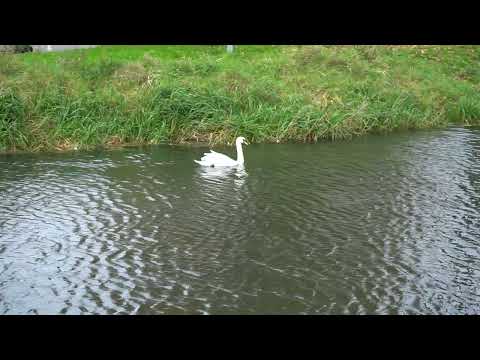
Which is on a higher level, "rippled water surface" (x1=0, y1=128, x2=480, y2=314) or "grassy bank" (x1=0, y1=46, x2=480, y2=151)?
"grassy bank" (x1=0, y1=46, x2=480, y2=151)

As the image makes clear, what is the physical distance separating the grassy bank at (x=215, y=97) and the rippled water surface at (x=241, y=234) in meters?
1.94

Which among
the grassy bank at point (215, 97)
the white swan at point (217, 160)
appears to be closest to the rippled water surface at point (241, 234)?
the white swan at point (217, 160)

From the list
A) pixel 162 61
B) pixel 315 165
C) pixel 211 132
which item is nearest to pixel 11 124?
pixel 211 132

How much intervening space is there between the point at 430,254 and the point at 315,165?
24.5 ft

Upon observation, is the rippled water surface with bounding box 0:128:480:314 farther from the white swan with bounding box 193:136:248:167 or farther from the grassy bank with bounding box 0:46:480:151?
the grassy bank with bounding box 0:46:480:151

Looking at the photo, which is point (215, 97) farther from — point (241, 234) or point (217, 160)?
point (241, 234)

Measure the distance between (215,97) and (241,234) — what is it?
11.4m

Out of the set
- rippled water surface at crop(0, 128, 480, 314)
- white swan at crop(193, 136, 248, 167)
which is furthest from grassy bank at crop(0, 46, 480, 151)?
white swan at crop(193, 136, 248, 167)

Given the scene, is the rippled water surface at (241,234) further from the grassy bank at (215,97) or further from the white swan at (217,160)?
the grassy bank at (215,97)

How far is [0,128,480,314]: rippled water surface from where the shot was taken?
968cm

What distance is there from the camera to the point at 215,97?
23078 millimetres

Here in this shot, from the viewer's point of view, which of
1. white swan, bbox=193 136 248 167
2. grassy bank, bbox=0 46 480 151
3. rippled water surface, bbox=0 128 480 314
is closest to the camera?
rippled water surface, bbox=0 128 480 314

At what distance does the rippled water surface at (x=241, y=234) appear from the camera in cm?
968

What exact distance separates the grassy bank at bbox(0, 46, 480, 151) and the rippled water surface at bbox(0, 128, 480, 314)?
1.94 metres
